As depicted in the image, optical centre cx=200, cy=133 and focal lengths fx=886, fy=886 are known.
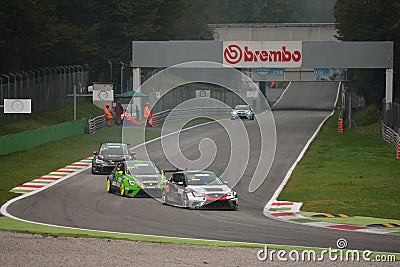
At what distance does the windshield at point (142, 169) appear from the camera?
34.9 meters

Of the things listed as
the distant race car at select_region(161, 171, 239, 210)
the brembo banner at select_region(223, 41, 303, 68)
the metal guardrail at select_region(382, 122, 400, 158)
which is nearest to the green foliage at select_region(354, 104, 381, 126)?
the brembo banner at select_region(223, 41, 303, 68)

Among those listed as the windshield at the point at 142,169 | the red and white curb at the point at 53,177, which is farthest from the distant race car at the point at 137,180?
the red and white curb at the point at 53,177

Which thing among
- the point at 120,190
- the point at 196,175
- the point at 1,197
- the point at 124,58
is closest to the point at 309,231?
the point at 196,175

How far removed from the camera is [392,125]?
6034 cm

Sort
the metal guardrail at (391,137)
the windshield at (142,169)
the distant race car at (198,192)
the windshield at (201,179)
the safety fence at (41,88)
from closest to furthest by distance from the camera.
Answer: the distant race car at (198,192)
the windshield at (201,179)
the windshield at (142,169)
the metal guardrail at (391,137)
the safety fence at (41,88)

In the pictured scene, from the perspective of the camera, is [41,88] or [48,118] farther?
[48,118]

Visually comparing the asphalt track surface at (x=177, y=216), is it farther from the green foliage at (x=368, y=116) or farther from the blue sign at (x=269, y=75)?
the blue sign at (x=269, y=75)

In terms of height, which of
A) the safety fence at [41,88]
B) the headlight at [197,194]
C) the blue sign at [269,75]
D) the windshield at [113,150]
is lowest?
the headlight at [197,194]

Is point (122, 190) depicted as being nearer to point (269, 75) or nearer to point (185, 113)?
point (185, 113)

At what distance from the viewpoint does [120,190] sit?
34.9 meters

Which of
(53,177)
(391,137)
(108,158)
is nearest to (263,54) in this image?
(391,137)

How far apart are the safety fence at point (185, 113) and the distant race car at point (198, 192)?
39.9 metres

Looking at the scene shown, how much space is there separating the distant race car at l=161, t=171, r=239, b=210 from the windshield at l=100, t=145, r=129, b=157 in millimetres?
10293

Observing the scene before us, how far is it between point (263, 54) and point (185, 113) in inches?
610
